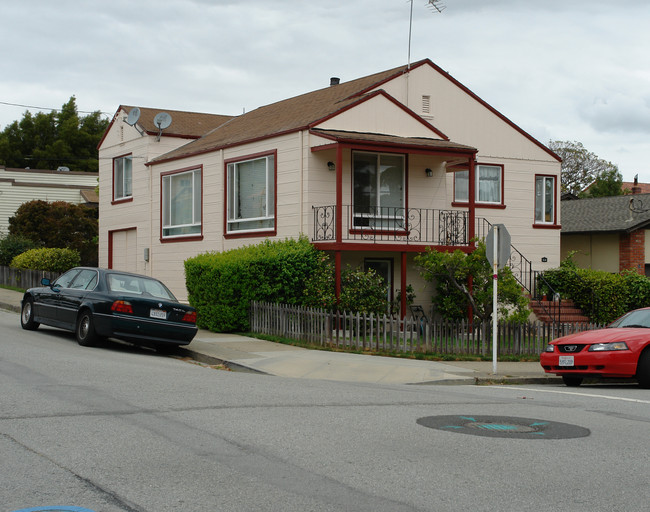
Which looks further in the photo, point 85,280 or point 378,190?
point 378,190

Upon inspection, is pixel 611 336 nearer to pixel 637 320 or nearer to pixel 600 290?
pixel 637 320

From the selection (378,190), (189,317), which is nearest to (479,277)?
(378,190)

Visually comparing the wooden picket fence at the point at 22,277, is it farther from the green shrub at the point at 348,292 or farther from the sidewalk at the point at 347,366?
the sidewalk at the point at 347,366

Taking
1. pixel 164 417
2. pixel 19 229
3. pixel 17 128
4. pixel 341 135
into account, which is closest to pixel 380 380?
pixel 164 417

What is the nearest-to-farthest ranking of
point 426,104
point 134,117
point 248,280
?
point 248,280 → point 426,104 → point 134,117

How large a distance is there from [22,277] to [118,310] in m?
15.3

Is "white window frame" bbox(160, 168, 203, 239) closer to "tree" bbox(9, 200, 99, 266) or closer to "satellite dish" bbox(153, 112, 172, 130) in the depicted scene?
"satellite dish" bbox(153, 112, 172, 130)

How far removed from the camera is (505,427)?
845cm

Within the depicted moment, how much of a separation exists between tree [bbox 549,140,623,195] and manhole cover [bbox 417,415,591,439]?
52890 mm

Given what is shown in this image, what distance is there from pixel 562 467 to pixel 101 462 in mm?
3679

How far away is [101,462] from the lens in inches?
251

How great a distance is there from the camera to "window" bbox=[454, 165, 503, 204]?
24359 millimetres

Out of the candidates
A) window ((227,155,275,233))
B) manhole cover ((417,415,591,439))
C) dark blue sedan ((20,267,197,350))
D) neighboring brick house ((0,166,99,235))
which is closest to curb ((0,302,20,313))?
window ((227,155,275,233))

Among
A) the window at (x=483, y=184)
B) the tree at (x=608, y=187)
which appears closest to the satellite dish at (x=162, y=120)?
the window at (x=483, y=184)
